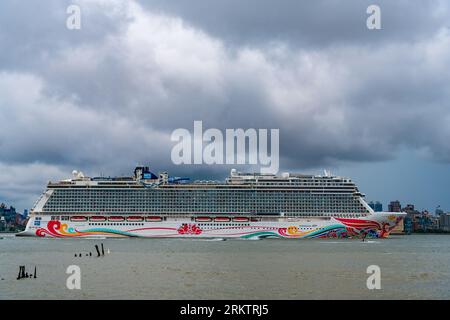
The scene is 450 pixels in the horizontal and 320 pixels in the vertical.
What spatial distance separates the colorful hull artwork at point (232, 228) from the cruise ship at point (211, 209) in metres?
0.14

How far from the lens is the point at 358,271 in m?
35.8

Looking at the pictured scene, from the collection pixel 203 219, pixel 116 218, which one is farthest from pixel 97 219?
pixel 203 219

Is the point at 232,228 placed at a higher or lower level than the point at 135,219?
lower

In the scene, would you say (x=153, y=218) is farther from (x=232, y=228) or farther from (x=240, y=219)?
(x=240, y=219)

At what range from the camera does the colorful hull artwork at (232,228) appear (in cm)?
7812

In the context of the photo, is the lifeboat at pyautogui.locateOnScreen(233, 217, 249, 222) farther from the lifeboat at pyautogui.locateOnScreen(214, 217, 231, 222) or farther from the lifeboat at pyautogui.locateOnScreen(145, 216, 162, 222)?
the lifeboat at pyautogui.locateOnScreen(145, 216, 162, 222)

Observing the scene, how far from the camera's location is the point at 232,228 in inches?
3132

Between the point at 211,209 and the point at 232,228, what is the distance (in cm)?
490

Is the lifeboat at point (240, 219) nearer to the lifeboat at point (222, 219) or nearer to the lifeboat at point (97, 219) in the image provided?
the lifeboat at point (222, 219)

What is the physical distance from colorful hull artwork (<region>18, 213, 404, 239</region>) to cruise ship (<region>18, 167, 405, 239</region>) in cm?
14

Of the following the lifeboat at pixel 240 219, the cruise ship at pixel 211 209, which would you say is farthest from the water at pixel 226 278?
the lifeboat at pixel 240 219

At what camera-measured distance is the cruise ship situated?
79.1 m
